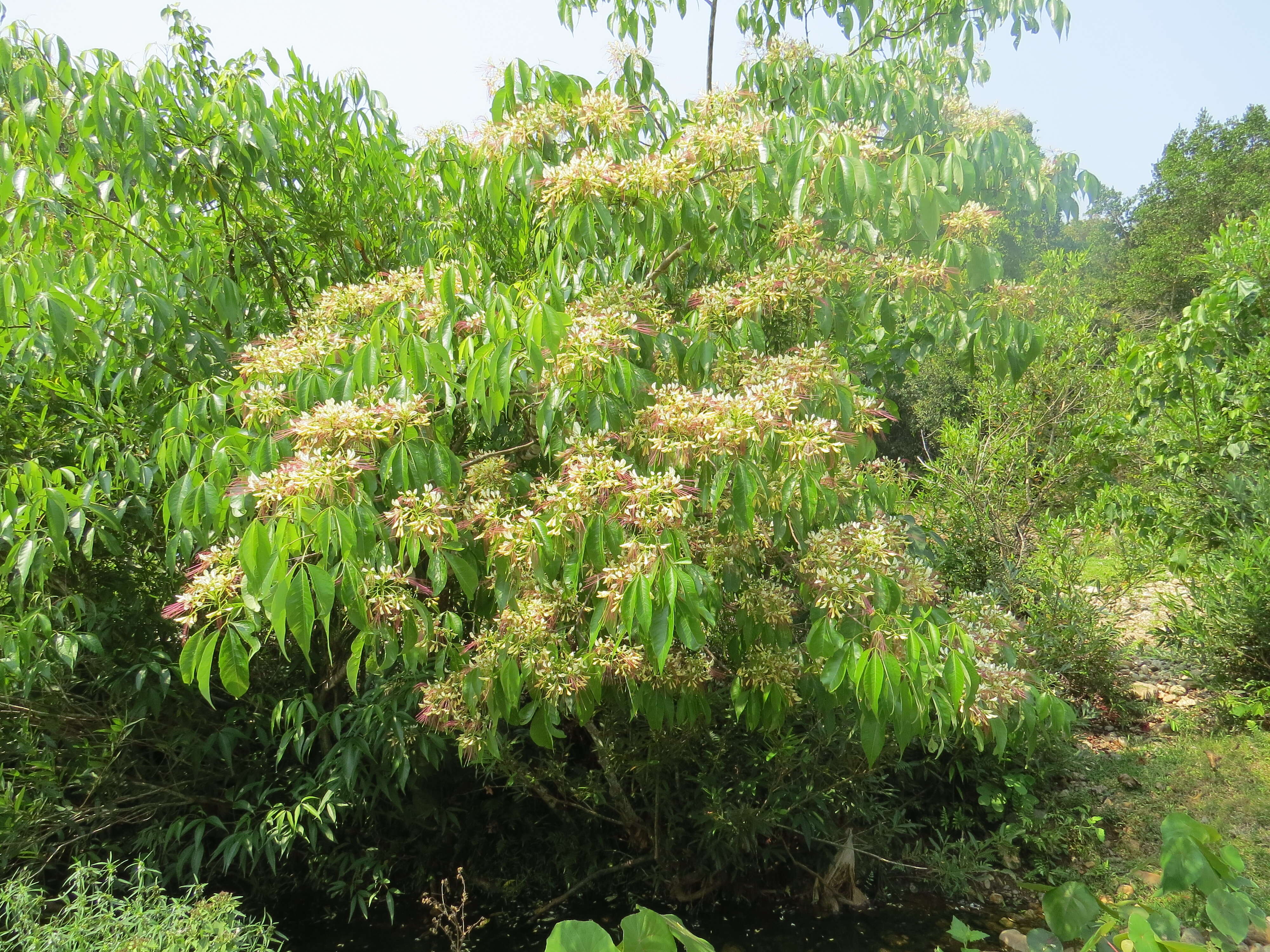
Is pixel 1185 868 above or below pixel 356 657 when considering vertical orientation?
below

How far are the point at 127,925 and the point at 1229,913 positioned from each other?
219 cm

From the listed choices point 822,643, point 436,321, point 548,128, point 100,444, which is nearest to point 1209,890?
point 822,643

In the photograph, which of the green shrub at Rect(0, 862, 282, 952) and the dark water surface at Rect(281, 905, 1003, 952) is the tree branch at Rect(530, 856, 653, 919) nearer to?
the dark water surface at Rect(281, 905, 1003, 952)

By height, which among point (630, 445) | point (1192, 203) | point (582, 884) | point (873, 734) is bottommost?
point (582, 884)

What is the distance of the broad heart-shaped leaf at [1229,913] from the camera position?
0.72 metres

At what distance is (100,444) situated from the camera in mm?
2717

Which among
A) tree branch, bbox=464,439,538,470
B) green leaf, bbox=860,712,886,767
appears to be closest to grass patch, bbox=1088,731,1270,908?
green leaf, bbox=860,712,886,767

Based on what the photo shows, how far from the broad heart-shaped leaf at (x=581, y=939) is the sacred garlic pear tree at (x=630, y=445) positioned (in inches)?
38.3

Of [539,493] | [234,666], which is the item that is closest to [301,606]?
[234,666]

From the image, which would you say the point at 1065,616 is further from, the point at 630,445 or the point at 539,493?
the point at 539,493

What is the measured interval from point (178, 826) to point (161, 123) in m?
2.48

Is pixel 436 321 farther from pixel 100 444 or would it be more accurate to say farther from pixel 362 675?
pixel 362 675

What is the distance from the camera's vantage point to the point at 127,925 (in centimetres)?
189

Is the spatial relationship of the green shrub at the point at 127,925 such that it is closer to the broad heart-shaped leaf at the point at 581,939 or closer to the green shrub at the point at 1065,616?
the broad heart-shaped leaf at the point at 581,939
